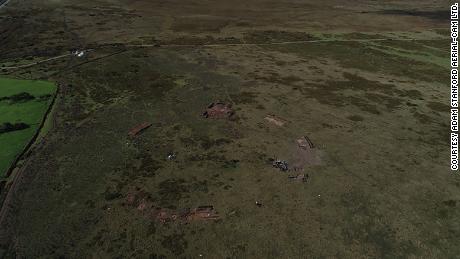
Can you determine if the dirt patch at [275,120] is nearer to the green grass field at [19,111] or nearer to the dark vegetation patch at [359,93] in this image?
the dark vegetation patch at [359,93]

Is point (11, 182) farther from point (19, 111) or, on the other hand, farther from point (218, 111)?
point (218, 111)

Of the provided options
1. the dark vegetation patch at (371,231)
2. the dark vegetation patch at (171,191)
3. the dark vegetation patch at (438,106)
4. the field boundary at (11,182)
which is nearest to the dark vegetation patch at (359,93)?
the dark vegetation patch at (438,106)

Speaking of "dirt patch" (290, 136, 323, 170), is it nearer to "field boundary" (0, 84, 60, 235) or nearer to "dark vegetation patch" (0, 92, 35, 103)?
"field boundary" (0, 84, 60, 235)

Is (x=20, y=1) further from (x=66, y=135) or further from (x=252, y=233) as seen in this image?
(x=252, y=233)

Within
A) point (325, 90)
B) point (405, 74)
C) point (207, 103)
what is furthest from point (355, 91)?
point (207, 103)

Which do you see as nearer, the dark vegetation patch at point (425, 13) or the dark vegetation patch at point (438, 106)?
the dark vegetation patch at point (438, 106)

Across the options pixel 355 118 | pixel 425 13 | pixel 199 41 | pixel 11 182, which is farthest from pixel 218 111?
pixel 425 13
